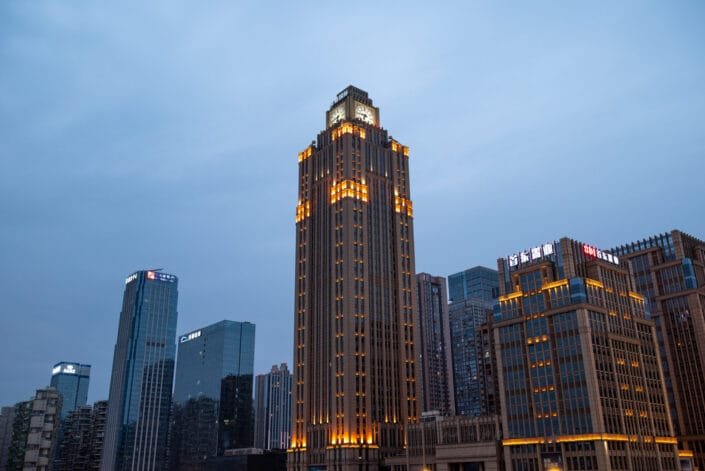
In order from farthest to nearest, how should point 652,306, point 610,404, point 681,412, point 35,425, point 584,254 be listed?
point 652,306
point 681,412
point 584,254
point 610,404
point 35,425

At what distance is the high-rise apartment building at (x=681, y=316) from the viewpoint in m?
172

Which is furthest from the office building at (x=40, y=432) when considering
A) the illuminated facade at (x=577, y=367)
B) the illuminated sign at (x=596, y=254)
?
the illuminated sign at (x=596, y=254)

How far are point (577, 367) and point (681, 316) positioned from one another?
196ft

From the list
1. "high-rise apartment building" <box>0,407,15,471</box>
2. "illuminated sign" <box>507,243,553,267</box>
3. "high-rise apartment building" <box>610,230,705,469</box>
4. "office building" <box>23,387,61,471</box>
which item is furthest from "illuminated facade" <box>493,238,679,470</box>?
"high-rise apartment building" <box>0,407,15,471</box>

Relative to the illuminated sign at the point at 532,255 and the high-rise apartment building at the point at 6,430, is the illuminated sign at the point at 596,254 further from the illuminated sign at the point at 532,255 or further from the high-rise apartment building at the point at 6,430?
the high-rise apartment building at the point at 6,430

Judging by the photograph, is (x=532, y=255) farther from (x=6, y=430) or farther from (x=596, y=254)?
(x=6, y=430)

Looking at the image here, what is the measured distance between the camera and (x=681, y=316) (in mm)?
178750

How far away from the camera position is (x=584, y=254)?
154625 mm

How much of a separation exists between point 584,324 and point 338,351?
255 feet

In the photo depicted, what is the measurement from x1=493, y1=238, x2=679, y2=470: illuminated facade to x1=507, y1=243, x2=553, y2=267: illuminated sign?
0.92 ft

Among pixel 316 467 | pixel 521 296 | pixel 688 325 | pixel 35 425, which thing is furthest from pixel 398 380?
pixel 35 425

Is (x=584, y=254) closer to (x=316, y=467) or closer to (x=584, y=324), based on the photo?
(x=584, y=324)

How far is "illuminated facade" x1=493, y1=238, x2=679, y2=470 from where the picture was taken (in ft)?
443

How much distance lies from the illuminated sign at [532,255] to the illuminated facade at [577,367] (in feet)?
0.92
